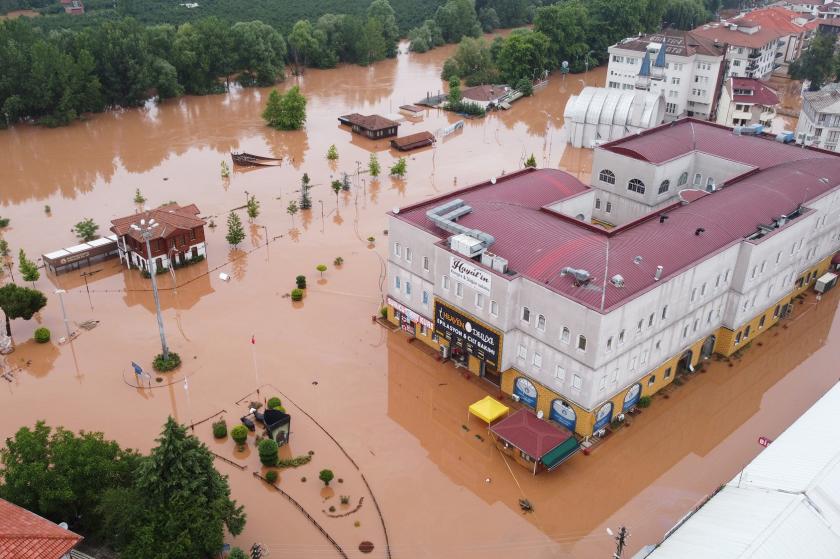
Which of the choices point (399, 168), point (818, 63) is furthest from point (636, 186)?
point (818, 63)

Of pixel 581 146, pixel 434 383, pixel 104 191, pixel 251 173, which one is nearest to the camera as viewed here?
pixel 434 383

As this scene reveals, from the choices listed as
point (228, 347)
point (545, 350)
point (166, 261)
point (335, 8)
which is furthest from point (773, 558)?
point (335, 8)

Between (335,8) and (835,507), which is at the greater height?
(335,8)

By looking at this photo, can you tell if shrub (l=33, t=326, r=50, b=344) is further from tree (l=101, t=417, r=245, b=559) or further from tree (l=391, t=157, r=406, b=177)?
tree (l=391, t=157, r=406, b=177)

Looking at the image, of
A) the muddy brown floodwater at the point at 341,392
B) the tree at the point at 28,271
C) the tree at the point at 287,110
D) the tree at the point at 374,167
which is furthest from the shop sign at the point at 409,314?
the tree at the point at 287,110

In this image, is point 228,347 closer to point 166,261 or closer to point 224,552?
point 166,261

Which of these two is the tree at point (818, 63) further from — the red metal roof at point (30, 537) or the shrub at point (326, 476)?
the red metal roof at point (30, 537)

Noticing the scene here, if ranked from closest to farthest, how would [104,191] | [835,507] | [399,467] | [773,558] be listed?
[773,558]
[835,507]
[399,467]
[104,191]
